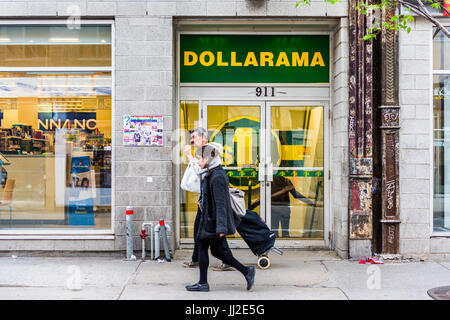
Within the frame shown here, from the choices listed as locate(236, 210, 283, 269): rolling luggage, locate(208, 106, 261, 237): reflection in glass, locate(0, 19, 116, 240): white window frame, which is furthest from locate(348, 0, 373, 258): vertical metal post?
locate(0, 19, 116, 240): white window frame

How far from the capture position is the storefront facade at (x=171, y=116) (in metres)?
7.94

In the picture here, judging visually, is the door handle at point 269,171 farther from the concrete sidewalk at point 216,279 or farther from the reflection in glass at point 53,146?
the reflection in glass at point 53,146

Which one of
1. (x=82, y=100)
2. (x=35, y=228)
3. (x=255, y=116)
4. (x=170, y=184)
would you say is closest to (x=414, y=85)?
(x=255, y=116)

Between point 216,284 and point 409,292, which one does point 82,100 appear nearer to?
point 216,284

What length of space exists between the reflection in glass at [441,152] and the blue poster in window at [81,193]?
582 centimetres

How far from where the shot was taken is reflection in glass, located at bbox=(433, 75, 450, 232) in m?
8.09

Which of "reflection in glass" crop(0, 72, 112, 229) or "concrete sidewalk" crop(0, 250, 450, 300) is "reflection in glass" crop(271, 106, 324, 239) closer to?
"concrete sidewalk" crop(0, 250, 450, 300)

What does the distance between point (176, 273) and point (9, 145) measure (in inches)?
148

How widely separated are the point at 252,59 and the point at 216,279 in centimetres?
397

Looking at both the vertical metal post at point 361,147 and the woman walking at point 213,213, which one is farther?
the vertical metal post at point 361,147

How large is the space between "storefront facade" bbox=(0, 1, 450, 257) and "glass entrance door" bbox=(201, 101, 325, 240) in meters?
0.02

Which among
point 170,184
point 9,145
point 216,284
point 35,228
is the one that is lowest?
point 216,284

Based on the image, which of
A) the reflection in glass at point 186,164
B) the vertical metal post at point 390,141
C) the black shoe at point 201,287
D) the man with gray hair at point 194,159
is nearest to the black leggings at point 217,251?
the black shoe at point 201,287

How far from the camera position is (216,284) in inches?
260
